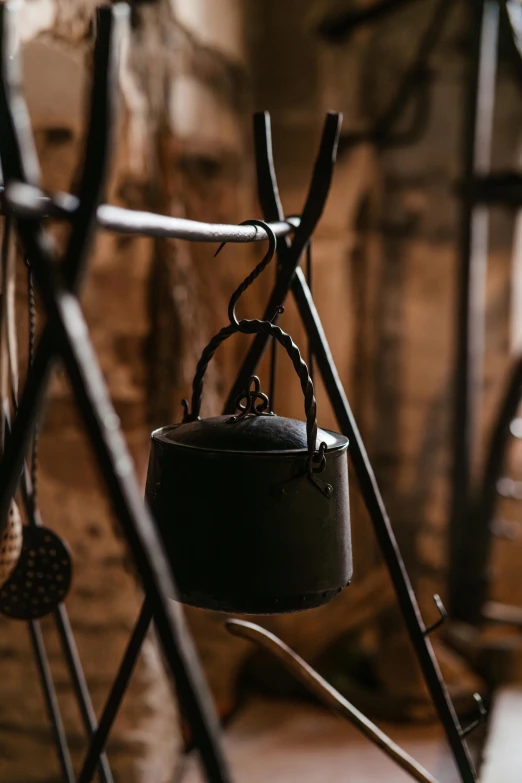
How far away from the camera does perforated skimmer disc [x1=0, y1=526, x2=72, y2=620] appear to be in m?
1.27

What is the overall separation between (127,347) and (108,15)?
1427 mm

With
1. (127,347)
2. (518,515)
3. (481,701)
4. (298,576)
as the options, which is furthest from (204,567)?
(518,515)

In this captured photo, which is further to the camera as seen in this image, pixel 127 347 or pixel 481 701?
pixel 127 347

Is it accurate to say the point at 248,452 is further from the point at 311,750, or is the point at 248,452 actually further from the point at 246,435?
the point at 311,750

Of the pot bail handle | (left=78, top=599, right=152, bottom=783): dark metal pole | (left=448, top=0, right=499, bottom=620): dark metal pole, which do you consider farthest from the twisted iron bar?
(left=448, top=0, right=499, bottom=620): dark metal pole

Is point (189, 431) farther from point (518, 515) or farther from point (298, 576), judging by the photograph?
point (518, 515)

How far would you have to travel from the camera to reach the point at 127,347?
6.93 feet

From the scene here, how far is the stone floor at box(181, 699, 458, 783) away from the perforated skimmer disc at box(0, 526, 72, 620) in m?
1.34


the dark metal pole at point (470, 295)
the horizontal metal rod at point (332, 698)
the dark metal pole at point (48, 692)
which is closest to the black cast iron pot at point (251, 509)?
the horizontal metal rod at point (332, 698)

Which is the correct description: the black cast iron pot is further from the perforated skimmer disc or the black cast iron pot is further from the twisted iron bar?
the perforated skimmer disc

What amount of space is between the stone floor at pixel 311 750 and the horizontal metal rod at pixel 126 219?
1.85m

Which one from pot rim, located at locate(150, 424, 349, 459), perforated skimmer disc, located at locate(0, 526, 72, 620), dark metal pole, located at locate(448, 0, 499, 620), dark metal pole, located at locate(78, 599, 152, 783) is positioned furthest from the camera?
dark metal pole, located at locate(448, 0, 499, 620)

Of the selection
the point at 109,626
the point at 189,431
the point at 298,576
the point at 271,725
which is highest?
the point at 189,431

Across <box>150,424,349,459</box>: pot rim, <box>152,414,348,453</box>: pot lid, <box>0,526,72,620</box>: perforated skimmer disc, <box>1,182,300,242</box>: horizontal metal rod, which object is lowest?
<box>0,526,72,620</box>: perforated skimmer disc
